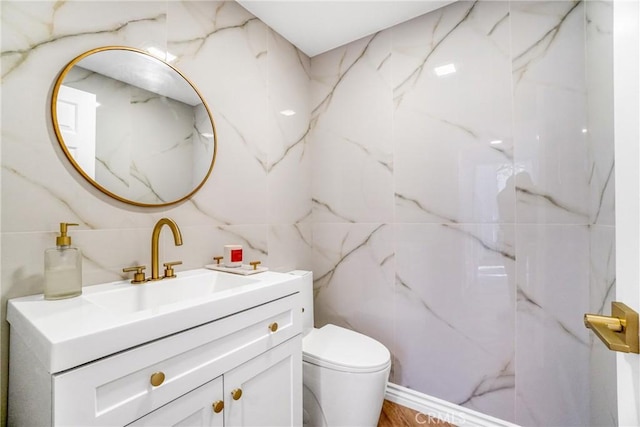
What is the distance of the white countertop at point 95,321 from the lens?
0.56 meters

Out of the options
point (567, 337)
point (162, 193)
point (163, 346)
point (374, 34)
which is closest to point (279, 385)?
point (163, 346)

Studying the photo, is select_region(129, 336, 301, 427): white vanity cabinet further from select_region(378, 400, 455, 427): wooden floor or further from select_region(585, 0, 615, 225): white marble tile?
select_region(585, 0, 615, 225): white marble tile

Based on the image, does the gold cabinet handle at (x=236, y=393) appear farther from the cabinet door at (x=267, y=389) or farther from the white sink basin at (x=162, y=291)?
the white sink basin at (x=162, y=291)

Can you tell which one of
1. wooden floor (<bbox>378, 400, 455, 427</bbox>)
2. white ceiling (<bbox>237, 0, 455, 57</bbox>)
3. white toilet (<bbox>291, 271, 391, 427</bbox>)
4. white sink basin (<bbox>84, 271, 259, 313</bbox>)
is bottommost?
wooden floor (<bbox>378, 400, 455, 427</bbox>)

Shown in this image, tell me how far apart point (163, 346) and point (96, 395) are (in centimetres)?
14

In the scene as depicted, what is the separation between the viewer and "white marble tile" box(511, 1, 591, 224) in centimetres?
127

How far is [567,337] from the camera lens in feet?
4.24

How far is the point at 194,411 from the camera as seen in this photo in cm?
77

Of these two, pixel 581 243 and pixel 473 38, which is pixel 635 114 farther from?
pixel 473 38

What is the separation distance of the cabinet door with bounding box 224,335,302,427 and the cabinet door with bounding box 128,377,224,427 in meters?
0.03

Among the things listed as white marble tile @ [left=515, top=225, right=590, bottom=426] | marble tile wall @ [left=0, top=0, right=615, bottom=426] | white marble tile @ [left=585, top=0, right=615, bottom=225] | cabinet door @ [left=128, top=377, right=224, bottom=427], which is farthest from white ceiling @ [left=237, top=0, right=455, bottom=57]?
cabinet door @ [left=128, top=377, right=224, bottom=427]

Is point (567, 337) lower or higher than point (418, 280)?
lower

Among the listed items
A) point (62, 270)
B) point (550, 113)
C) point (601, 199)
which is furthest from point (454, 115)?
point (62, 270)

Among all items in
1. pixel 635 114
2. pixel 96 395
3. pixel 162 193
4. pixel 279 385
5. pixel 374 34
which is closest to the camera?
pixel 635 114
